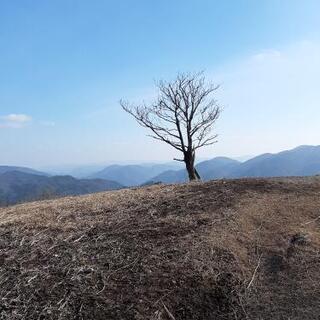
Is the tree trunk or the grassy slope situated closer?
the grassy slope

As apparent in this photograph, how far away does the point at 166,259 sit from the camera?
5.64 metres

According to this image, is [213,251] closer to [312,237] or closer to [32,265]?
[312,237]

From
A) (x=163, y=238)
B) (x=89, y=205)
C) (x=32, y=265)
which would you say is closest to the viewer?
(x=32, y=265)

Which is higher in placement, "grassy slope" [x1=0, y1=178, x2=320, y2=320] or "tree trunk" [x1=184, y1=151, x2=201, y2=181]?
"tree trunk" [x1=184, y1=151, x2=201, y2=181]

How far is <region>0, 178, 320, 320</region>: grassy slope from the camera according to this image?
15.9 ft

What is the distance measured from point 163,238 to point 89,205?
2392 mm

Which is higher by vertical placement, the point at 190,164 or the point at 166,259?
the point at 190,164

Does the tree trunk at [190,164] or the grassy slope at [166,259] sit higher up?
the tree trunk at [190,164]

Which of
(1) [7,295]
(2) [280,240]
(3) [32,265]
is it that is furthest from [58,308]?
(2) [280,240]

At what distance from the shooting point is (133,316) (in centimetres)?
463

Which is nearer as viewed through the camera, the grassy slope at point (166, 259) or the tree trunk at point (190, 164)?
the grassy slope at point (166, 259)

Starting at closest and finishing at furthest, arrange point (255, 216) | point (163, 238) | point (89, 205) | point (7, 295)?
point (7, 295)
point (163, 238)
point (255, 216)
point (89, 205)

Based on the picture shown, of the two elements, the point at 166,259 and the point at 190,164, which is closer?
the point at 166,259

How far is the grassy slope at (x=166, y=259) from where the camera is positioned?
4840mm
